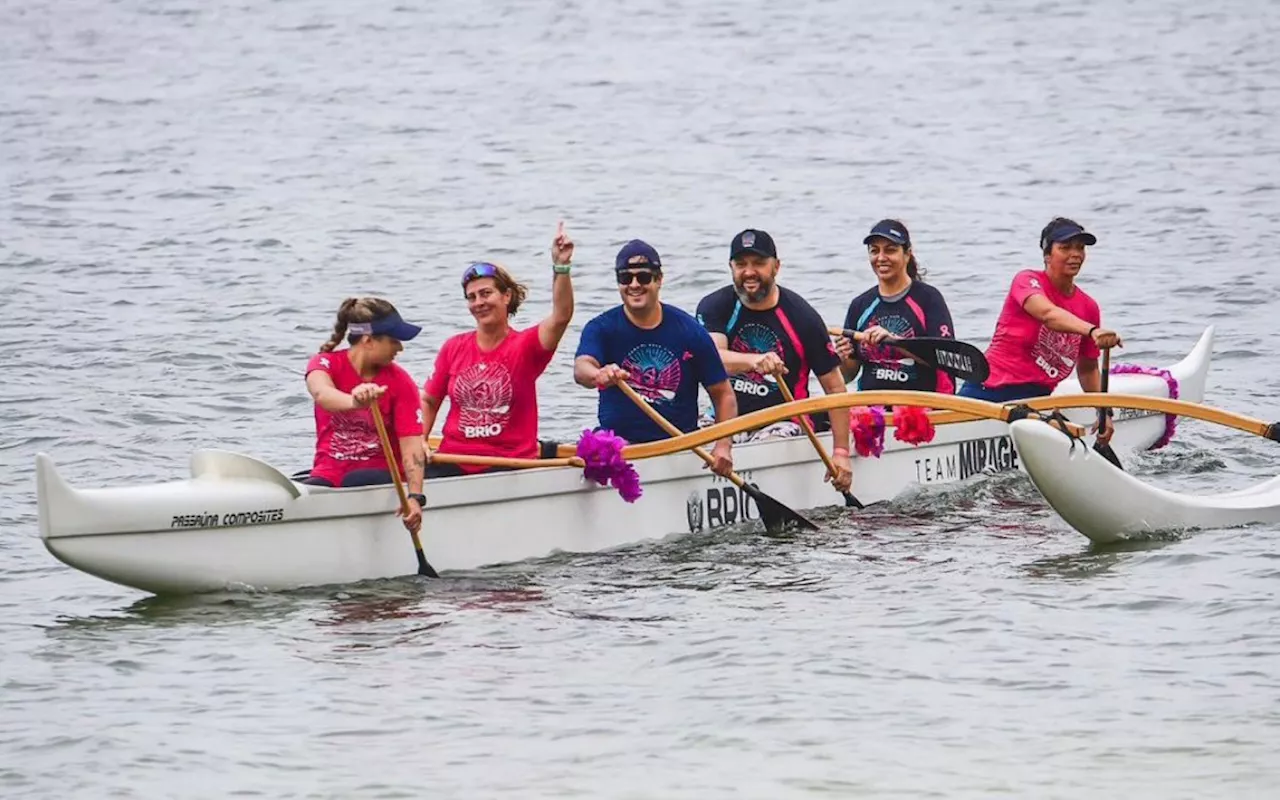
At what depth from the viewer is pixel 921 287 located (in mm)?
14633

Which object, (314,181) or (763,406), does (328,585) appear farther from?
(314,181)

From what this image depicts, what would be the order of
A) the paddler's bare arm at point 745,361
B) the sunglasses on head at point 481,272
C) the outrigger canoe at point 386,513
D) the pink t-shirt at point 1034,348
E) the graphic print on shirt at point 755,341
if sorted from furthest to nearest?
1. the pink t-shirt at point 1034,348
2. the graphic print on shirt at point 755,341
3. the paddler's bare arm at point 745,361
4. the sunglasses on head at point 481,272
5. the outrigger canoe at point 386,513

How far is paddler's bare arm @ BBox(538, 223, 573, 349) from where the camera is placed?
1130cm

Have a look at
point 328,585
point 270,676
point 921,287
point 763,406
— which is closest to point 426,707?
point 270,676

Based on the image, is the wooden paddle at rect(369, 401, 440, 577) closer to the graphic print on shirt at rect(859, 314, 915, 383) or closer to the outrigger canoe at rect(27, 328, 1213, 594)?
the outrigger canoe at rect(27, 328, 1213, 594)

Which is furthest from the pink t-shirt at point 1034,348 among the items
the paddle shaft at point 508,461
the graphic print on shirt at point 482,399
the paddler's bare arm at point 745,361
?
the graphic print on shirt at point 482,399

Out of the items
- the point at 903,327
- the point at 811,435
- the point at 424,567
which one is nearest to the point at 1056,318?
the point at 903,327

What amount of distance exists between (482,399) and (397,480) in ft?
3.34

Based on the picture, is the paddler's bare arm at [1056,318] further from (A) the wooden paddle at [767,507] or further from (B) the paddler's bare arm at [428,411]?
(B) the paddler's bare arm at [428,411]

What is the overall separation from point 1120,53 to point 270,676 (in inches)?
1236

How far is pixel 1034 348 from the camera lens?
14789 millimetres

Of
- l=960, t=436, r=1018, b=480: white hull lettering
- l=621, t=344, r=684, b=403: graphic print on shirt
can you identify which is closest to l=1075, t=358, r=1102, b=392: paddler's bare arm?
l=960, t=436, r=1018, b=480: white hull lettering

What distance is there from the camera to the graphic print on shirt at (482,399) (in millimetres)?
11883

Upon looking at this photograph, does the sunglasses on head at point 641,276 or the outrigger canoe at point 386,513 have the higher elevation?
the sunglasses on head at point 641,276
